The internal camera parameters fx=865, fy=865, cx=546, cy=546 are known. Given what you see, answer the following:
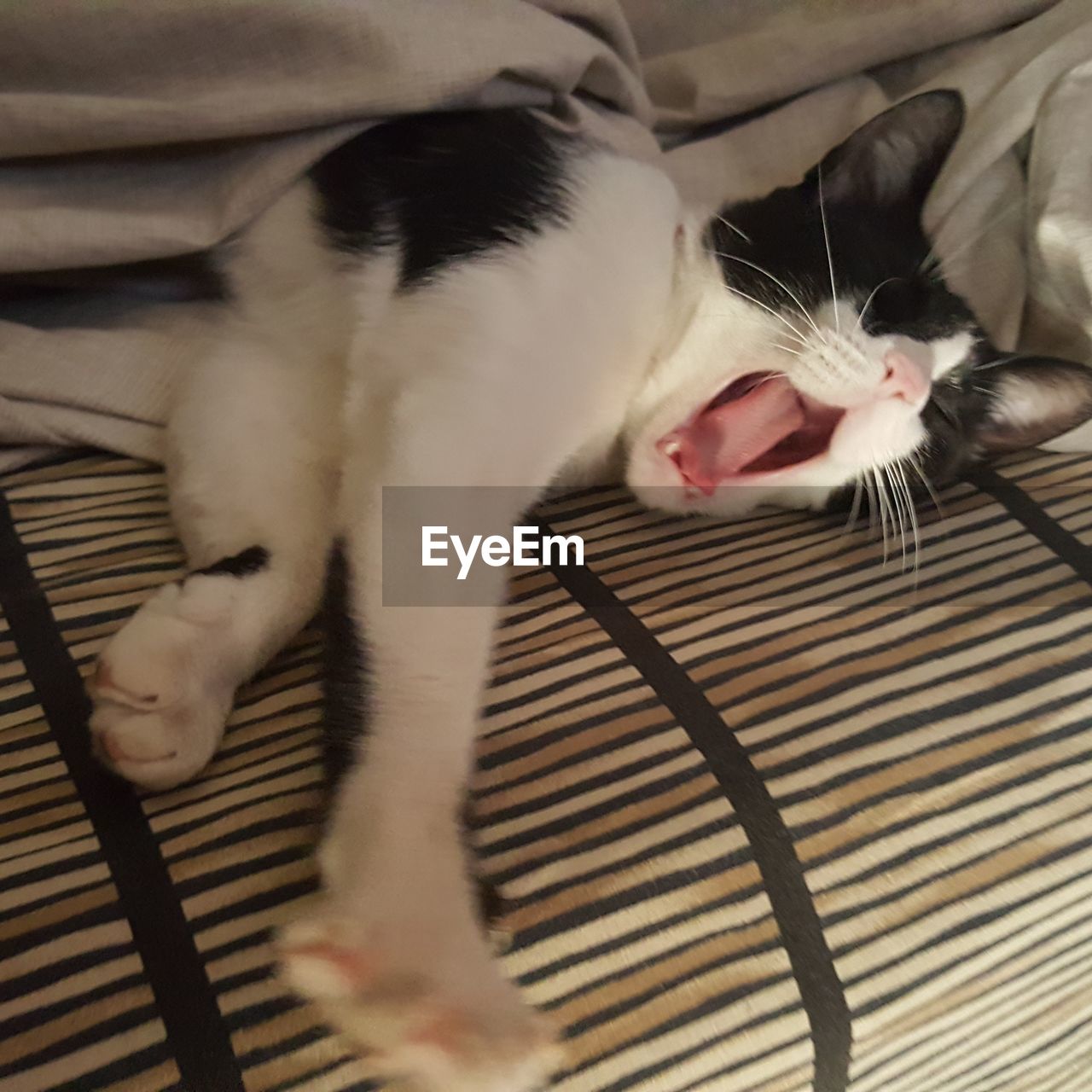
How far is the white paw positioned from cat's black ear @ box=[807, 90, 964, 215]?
0.71m

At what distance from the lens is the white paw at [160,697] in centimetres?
50

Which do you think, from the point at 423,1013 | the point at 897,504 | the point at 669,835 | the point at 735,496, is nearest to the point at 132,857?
the point at 423,1013

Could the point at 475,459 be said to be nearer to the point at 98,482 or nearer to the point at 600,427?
the point at 600,427

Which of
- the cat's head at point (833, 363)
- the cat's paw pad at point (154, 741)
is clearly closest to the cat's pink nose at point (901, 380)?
the cat's head at point (833, 363)

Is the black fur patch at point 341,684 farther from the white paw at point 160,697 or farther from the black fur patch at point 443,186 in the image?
the black fur patch at point 443,186

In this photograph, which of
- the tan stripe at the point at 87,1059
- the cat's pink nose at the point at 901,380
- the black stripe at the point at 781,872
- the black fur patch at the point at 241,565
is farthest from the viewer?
the cat's pink nose at the point at 901,380

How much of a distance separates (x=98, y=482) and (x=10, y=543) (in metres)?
0.11

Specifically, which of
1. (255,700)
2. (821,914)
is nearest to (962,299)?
(821,914)

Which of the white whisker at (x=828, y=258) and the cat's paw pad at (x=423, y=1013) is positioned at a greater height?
the white whisker at (x=828, y=258)

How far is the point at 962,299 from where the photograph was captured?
0.88 metres

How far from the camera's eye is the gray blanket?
708mm

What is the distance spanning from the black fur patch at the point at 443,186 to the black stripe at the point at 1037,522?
0.47 metres

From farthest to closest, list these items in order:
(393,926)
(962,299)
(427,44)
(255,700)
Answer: (962,299)
(427,44)
(255,700)
(393,926)

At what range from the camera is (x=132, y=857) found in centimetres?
46
